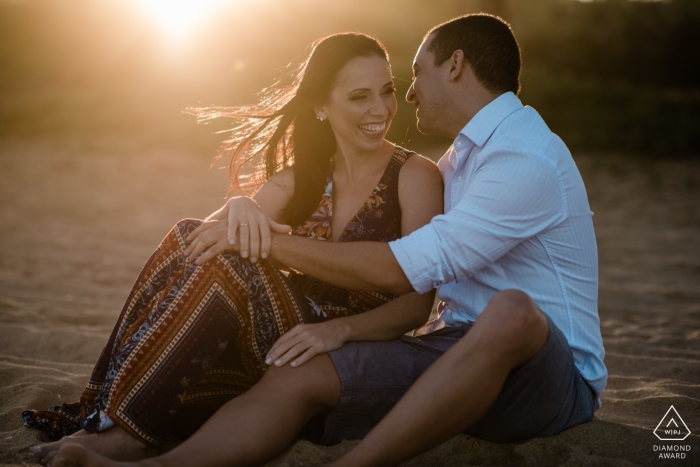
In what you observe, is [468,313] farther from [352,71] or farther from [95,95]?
[95,95]

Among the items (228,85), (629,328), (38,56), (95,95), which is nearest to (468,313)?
(629,328)

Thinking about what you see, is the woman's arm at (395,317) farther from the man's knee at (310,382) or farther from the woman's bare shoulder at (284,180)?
the woman's bare shoulder at (284,180)

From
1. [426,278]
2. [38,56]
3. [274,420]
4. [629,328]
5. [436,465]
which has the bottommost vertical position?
[629,328]

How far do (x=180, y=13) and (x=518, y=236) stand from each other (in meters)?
14.8

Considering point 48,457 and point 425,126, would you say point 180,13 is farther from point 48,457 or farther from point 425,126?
point 48,457

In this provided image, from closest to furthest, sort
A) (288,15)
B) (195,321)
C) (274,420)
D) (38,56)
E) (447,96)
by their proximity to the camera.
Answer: (274,420) → (195,321) → (447,96) → (288,15) → (38,56)

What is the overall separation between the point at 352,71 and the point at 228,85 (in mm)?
11800

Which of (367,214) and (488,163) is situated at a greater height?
(488,163)

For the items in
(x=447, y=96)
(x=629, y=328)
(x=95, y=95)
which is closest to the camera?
(x=447, y=96)

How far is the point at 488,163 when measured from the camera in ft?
8.23

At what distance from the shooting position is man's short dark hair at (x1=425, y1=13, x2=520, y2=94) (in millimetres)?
2881

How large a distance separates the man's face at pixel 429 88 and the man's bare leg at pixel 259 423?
1272mm

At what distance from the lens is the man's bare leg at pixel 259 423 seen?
2154 mm

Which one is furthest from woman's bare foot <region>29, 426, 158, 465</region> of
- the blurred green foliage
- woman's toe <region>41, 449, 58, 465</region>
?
the blurred green foliage
